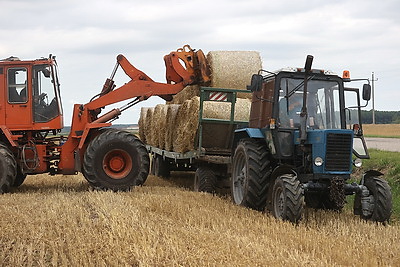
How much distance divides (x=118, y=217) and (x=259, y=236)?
77.8 inches

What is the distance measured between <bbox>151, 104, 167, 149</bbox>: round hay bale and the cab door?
11.0 ft

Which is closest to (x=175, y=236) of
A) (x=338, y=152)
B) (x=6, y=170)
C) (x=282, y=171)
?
(x=282, y=171)

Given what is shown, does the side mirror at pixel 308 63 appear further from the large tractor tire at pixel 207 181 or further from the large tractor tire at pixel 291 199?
the large tractor tire at pixel 207 181

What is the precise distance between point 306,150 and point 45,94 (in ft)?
18.6

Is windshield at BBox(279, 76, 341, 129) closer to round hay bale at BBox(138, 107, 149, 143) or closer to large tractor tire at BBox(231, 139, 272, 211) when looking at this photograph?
large tractor tire at BBox(231, 139, 272, 211)

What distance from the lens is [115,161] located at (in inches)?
456

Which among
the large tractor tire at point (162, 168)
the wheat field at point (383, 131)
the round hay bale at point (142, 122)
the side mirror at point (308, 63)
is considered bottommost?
the wheat field at point (383, 131)

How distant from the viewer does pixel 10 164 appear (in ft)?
35.9

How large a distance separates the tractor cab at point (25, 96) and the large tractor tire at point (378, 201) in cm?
615

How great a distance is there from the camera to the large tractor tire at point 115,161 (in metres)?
11.3

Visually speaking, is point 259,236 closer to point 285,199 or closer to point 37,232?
point 285,199

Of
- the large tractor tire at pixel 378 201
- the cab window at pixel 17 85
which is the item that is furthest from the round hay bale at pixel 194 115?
the large tractor tire at pixel 378 201

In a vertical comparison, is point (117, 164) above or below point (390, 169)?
above

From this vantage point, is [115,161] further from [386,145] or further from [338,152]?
[386,145]
